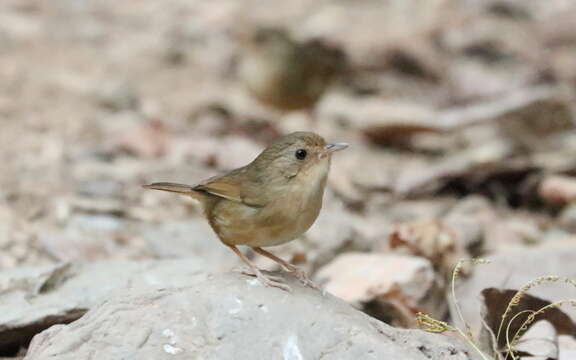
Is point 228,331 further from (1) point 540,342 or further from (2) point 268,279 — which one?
(1) point 540,342

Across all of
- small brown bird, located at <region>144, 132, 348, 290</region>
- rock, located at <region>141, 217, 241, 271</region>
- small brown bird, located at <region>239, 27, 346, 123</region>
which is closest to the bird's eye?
small brown bird, located at <region>144, 132, 348, 290</region>

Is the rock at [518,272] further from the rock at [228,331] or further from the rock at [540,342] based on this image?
the rock at [228,331]

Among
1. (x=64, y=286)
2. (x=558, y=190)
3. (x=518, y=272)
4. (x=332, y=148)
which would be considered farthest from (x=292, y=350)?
(x=558, y=190)

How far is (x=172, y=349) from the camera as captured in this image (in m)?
2.86

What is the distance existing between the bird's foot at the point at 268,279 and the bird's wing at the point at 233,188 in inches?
10.5

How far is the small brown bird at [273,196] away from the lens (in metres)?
3.48

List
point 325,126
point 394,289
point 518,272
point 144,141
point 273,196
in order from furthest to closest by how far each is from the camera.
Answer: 1. point 325,126
2. point 144,141
3. point 518,272
4. point 394,289
5. point 273,196

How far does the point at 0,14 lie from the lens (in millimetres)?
9406

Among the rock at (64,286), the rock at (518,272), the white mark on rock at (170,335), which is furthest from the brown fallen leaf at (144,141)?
the white mark on rock at (170,335)

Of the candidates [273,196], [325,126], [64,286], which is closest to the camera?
[273,196]

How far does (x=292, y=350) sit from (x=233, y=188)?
921 millimetres

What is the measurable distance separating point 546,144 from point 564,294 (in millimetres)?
3308

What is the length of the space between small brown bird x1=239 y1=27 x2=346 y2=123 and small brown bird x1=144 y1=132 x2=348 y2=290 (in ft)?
14.4

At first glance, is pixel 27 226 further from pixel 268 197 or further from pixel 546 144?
pixel 546 144
